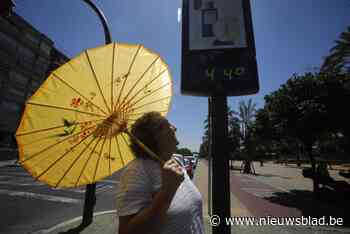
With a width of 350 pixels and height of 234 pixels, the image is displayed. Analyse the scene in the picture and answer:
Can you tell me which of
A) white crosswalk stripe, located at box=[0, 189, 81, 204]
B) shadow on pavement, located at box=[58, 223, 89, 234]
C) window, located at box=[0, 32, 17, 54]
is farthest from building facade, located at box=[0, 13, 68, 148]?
shadow on pavement, located at box=[58, 223, 89, 234]

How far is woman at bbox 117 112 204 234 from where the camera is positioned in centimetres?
101

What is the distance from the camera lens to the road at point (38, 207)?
4844 mm

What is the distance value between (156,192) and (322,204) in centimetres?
953

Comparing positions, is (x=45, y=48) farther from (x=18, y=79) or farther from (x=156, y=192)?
(x=156, y=192)

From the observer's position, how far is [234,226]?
205 inches

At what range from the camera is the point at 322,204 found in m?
7.94

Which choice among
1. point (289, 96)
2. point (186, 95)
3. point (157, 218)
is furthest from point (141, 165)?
point (289, 96)

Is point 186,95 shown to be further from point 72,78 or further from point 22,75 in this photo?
point 22,75

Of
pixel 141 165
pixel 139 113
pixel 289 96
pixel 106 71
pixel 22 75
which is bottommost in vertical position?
pixel 141 165

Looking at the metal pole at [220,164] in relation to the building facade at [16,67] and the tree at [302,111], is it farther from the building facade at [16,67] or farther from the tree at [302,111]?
the building facade at [16,67]

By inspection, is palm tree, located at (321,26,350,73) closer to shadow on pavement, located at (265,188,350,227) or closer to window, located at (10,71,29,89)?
shadow on pavement, located at (265,188,350,227)

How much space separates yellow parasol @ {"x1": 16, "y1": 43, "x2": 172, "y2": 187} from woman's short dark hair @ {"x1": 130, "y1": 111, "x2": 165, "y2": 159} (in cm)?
11

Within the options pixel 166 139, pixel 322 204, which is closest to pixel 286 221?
pixel 322 204

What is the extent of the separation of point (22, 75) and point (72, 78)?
38673 millimetres
